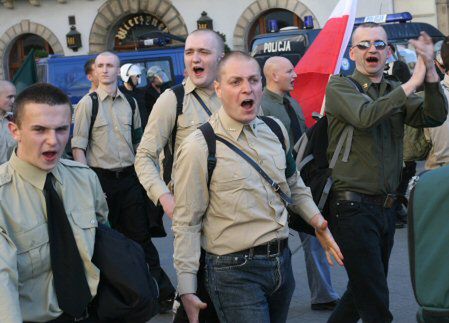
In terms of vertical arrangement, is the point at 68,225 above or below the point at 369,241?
above

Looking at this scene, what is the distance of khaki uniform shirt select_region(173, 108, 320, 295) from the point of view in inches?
157

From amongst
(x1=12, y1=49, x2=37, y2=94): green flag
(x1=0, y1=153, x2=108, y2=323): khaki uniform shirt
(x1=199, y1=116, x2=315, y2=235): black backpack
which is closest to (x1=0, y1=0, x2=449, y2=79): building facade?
(x1=12, y1=49, x2=37, y2=94): green flag

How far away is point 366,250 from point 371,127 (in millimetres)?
617

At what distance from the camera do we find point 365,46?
5.13 meters

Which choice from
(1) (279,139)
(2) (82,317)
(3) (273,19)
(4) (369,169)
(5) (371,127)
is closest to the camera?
(2) (82,317)

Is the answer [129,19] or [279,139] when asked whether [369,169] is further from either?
[129,19]

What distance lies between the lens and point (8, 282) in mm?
3281

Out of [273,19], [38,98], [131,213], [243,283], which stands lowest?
[131,213]

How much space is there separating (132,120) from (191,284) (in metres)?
3.83

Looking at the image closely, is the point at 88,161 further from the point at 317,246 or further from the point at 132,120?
the point at 317,246

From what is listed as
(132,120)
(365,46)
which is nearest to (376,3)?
(132,120)

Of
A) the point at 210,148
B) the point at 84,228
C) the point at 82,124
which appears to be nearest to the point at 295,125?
the point at 82,124

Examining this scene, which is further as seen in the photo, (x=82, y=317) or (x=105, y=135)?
(x=105, y=135)

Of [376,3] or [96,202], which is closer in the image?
[96,202]
